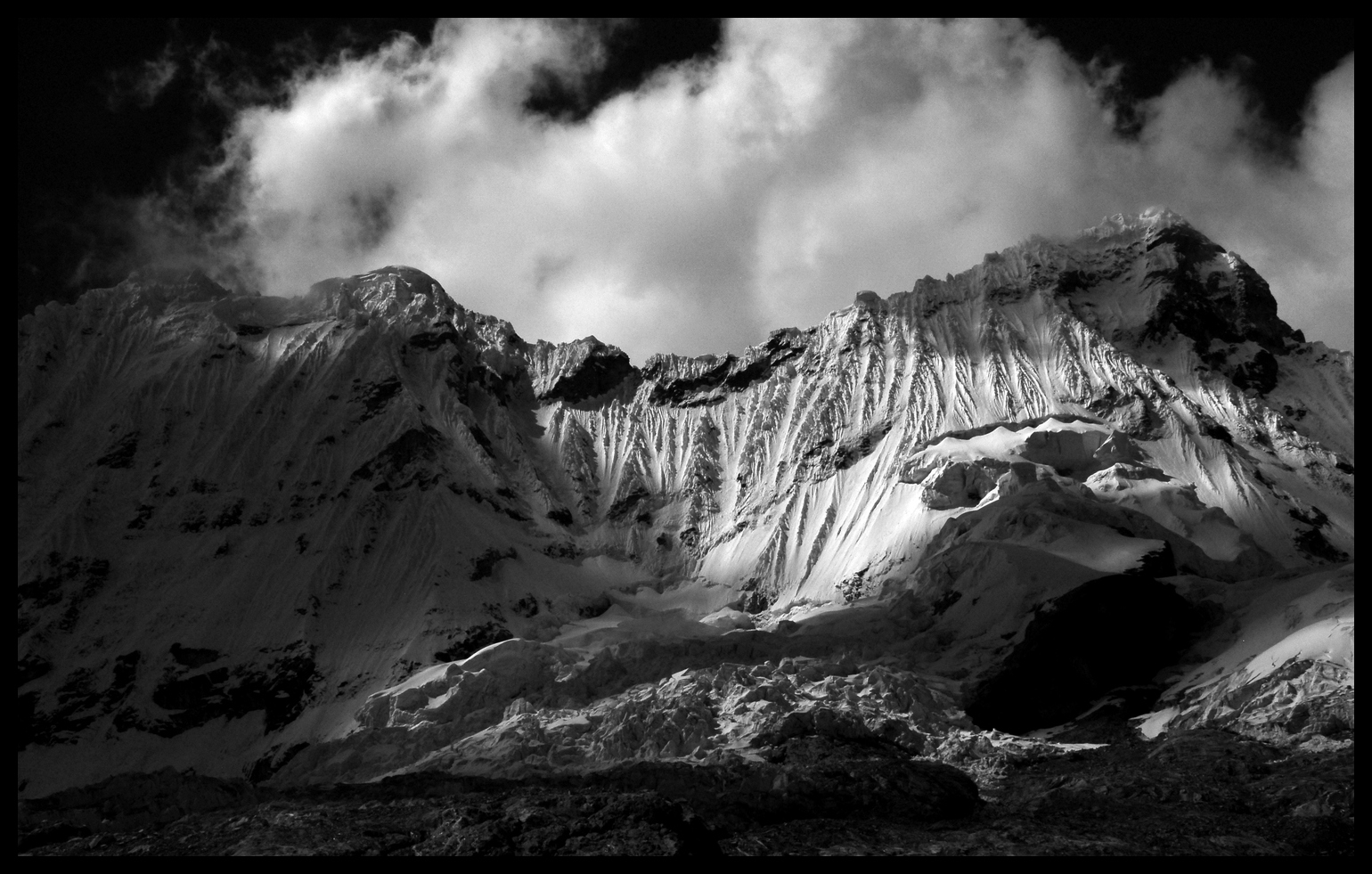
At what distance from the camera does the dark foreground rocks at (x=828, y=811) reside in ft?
202

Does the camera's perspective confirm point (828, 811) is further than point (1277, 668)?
No

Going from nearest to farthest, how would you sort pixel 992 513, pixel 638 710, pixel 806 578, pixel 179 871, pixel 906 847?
pixel 179 871 → pixel 906 847 → pixel 638 710 → pixel 992 513 → pixel 806 578

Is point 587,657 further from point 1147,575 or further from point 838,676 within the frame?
point 1147,575

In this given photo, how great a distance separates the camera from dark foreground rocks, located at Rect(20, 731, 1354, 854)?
2422 inches

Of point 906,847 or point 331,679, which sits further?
point 331,679

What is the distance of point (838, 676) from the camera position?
451 ft

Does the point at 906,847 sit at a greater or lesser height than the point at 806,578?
lesser

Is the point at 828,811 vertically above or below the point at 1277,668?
below

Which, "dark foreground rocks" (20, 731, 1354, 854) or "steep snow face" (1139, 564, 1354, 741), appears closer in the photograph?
"dark foreground rocks" (20, 731, 1354, 854)

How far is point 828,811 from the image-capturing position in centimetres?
8456

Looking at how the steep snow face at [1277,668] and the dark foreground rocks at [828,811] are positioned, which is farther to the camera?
the steep snow face at [1277,668]

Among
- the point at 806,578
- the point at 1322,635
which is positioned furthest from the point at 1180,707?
the point at 806,578

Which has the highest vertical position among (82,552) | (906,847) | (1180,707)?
(82,552)

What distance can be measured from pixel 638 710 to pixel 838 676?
1862cm
